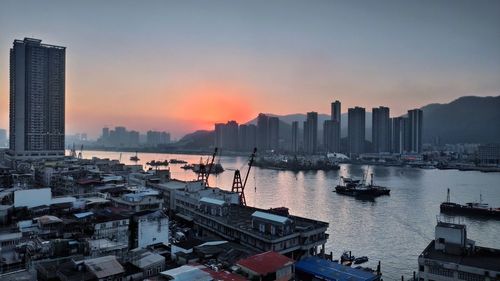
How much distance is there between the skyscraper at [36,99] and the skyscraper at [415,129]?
2286 inches

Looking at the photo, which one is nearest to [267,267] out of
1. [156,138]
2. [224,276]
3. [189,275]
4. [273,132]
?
[224,276]

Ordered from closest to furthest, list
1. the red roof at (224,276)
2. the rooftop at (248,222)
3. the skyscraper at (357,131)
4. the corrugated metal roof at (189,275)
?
the corrugated metal roof at (189,275)
the red roof at (224,276)
the rooftop at (248,222)
the skyscraper at (357,131)

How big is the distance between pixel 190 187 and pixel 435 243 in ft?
27.7

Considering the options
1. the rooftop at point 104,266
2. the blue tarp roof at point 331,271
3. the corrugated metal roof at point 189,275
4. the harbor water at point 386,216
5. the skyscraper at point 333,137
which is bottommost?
the harbor water at point 386,216

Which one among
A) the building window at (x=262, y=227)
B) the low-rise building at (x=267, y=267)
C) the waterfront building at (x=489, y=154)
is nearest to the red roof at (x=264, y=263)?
the low-rise building at (x=267, y=267)

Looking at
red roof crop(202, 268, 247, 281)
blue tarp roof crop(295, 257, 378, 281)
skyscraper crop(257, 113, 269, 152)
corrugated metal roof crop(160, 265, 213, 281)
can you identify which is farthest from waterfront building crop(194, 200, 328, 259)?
skyscraper crop(257, 113, 269, 152)

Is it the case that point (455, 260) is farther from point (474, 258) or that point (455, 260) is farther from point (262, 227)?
point (262, 227)

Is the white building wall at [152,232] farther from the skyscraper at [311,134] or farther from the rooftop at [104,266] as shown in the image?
the skyscraper at [311,134]

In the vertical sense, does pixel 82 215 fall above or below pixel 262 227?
above

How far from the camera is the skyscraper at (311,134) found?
229 ft

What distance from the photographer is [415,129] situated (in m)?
66.7

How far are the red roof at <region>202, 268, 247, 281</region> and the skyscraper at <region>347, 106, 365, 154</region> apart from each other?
6310 centimetres

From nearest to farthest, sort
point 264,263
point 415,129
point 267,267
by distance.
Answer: point 267,267, point 264,263, point 415,129

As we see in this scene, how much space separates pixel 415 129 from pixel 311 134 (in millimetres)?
18744
